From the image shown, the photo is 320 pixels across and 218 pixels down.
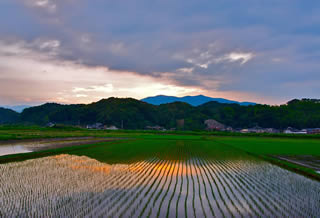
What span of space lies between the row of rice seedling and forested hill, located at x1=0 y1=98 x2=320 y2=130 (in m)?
86.1

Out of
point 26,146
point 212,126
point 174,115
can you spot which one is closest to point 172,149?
point 26,146

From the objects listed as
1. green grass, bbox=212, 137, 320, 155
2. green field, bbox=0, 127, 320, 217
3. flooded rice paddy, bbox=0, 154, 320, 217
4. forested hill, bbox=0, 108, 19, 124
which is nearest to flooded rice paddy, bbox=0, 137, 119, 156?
green field, bbox=0, 127, 320, 217

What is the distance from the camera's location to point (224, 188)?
9.03 meters

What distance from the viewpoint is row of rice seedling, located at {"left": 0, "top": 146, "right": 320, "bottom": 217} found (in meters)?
6.26

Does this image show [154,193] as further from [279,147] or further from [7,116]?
[7,116]

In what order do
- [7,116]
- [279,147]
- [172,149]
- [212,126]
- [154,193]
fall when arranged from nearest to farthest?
[154,193] < [172,149] < [279,147] < [212,126] < [7,116]

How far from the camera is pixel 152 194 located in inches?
311

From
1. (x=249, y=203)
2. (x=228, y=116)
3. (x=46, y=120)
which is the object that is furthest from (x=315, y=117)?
(x=46, y=120)

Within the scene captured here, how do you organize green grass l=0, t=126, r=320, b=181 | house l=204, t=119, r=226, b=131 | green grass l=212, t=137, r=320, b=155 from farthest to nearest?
house l=204, t=119, r=226, b=131 < green grass l=212, t=137, r=320, b=155 < green grass l=0, t=126, r=320, b=181

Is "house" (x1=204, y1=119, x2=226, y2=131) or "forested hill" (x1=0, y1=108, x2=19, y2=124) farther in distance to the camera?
"forested hill" (x1=0, y1=108, x2=19, y2=124)

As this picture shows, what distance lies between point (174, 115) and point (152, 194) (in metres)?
104

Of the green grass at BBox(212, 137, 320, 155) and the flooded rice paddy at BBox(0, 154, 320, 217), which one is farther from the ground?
the flooded rice paddy at BBox(0, 154, 320, 217)

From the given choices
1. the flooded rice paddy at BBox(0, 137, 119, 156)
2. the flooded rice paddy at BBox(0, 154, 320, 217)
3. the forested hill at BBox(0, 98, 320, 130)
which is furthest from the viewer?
the forested hill at BBox(0, 98, 320, 130)

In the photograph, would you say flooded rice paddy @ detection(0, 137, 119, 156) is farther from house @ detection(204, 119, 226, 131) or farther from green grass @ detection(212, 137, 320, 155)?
house @ detection(204, 119, 226, 131)
